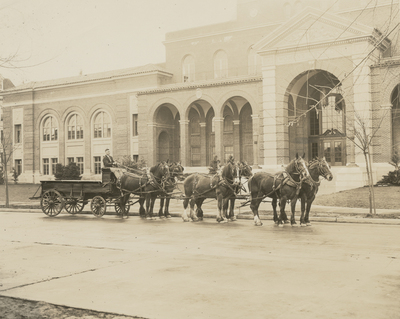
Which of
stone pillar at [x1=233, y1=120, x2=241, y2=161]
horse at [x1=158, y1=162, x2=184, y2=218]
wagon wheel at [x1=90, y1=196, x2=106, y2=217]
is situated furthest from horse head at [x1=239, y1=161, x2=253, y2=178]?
stone pillar at [x1=233, y1=120, x2=241, y2=161]

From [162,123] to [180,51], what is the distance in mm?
10221

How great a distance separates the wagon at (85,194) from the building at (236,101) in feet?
53.1

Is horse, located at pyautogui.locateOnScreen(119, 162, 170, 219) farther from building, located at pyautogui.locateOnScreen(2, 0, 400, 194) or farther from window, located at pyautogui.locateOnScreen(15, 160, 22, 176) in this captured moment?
window, located at pyautogui.locateOnScreen(15, 160, 22, 176)

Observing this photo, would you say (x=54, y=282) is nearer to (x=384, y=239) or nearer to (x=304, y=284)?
(x=304, y=284)

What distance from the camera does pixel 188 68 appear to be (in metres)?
51.4

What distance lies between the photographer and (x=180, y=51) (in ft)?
170

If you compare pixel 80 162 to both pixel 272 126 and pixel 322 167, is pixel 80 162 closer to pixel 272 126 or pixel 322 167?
pixel 272 126

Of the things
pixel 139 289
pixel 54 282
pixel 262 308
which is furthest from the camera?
pixel 54 282

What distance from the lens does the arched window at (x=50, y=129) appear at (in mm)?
54406

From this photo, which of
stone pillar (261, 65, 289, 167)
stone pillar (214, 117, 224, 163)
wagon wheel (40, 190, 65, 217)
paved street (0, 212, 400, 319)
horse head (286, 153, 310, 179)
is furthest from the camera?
stone pillar (214, 117, 224, 163)

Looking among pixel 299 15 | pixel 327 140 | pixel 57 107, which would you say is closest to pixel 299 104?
pixel 327 140

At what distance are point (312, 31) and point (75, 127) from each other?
29602 mm

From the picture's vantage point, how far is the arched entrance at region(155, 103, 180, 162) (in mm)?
45763

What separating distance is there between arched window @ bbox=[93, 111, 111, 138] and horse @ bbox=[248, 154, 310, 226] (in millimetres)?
37368
